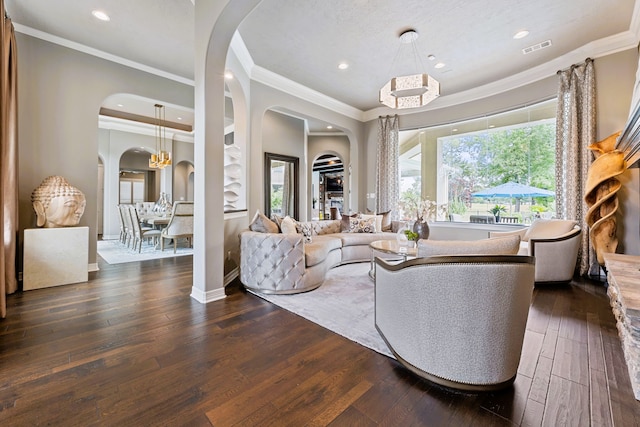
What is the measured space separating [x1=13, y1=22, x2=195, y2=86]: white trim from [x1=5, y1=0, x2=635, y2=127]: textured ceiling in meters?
0.07

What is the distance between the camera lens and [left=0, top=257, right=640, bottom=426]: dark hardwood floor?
137 centimetres

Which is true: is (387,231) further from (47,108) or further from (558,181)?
(47,108)

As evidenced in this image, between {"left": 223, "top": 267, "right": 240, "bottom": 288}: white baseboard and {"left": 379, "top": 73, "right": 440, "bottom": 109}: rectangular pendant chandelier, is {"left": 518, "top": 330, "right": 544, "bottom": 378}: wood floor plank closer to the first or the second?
{"left": 379, "top": 73, "right": 440, "bottom": 109}: rectangular pendant chandelier

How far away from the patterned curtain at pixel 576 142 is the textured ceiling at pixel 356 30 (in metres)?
0.45

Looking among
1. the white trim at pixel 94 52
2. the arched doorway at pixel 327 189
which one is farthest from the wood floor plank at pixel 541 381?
the arched doorway at pixel 327 189

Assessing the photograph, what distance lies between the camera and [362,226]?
5.17 m

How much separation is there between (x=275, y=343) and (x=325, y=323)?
0.53 m

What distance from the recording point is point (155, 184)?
10.9 m

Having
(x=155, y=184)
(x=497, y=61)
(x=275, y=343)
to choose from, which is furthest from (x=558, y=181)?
(x=155, y=184)

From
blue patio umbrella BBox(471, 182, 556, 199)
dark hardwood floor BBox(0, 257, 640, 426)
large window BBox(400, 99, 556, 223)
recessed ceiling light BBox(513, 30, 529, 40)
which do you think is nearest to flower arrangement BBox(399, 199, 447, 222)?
large window BBox(400, 99, 556, 223)

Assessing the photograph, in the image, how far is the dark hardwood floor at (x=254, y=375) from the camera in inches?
53.7

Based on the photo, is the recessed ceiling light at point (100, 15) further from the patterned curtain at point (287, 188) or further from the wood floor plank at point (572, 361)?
the wood floor plank at point (572, 361)

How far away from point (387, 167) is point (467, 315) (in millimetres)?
5392

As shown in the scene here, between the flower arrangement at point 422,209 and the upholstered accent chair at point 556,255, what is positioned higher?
the flower arrangement at point 422,209
